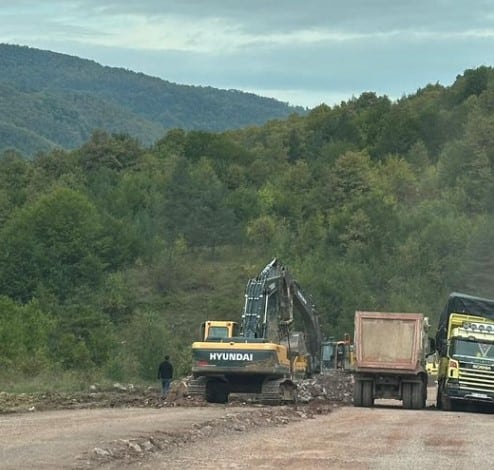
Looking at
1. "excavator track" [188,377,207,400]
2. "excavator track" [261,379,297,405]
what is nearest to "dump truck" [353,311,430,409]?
"excavator track" [261,379,297,405]

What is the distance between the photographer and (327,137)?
190 metres

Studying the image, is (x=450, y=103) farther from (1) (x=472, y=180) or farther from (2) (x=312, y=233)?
(2) (x=312, y=233)

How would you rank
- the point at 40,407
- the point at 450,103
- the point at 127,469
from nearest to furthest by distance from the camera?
the point at 127,469 → the point at 40,407 → the point at 450,103

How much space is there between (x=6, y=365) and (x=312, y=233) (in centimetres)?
7711

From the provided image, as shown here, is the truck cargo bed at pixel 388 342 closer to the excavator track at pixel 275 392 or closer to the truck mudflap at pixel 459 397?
the truck mudflap at pixel 459 397

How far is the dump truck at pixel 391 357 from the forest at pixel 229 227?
36853 millimetres

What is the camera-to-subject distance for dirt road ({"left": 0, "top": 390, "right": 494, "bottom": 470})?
21.5 m

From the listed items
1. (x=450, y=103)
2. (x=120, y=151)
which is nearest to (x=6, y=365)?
(x=120, y=151)

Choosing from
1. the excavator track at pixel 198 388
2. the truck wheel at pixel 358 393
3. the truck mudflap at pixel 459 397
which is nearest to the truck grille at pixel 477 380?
the truck mudflap at pixel 459 397

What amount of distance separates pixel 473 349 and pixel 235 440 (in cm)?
1660

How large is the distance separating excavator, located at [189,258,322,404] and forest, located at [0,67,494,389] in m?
28.0

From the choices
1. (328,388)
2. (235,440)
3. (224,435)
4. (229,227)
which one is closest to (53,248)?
(229,227)

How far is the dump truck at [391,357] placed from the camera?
41594 millimetres

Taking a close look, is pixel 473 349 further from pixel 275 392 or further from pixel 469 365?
pixel 275 392
